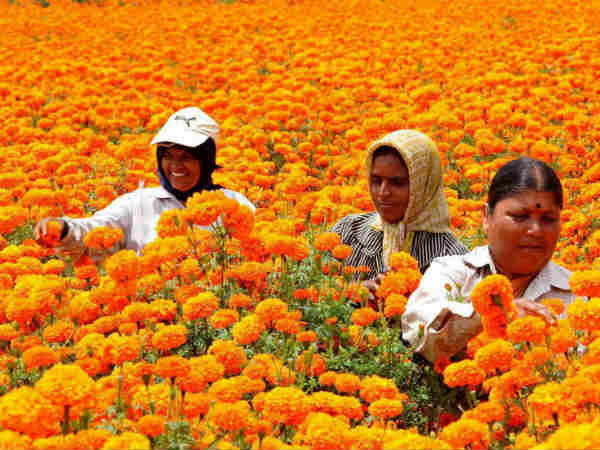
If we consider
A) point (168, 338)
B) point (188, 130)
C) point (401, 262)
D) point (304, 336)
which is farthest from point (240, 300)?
point (188, 130)

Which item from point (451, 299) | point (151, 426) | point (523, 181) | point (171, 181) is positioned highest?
point (523, 181)

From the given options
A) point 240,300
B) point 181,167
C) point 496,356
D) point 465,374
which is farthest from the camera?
point 181,167

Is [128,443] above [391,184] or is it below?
below

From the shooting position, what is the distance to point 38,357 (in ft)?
8.66

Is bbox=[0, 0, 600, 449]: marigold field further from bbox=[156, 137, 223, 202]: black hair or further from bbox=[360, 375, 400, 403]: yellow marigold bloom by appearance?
bbox=[156, 137, 223, 202]: black hair

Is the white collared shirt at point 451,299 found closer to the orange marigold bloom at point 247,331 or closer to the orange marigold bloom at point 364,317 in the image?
the orange marigold bloom at point 364,317

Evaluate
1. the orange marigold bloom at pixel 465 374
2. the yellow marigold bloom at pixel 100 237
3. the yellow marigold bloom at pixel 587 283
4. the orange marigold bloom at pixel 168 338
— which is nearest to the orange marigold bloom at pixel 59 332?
the yellow marigold bloom at pixel 100 237

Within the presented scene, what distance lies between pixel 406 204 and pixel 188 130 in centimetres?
149

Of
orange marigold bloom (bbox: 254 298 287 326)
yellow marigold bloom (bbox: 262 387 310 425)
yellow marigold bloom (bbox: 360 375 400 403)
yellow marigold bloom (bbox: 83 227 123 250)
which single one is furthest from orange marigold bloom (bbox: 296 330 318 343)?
yellow marigold bloom (bbox: 83 227 123 250)

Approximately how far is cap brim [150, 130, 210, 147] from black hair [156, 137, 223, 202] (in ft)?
0.26

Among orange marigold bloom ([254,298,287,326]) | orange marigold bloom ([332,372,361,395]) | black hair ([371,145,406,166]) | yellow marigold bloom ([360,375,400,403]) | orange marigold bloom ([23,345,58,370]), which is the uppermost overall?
black hair ([371,145,406,166])

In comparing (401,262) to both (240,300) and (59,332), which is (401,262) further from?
(59,332)

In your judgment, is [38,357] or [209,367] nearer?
[209,367]

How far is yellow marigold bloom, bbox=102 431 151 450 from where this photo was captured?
1.83 m
